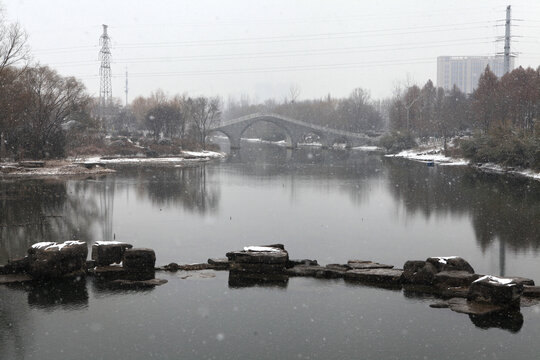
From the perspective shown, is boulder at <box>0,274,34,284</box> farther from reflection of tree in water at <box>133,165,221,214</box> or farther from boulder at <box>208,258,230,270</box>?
reflection of tree in water at <box>133,165,221,214</box>

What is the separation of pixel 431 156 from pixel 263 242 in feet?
145

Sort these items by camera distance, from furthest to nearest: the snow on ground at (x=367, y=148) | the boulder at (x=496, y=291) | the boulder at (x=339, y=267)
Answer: the snow on ground at (x=367, y=148) → the boulder at (x=339, y=267) → the boulder at (x=496, y=291)

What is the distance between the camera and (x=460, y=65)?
15900 cm

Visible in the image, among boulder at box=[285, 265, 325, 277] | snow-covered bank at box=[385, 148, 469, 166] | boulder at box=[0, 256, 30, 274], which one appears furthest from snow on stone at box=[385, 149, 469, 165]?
boulder at box=[0, 256, 30, 274]

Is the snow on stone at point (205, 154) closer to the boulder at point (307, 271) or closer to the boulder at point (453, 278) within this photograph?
the boulder at point (307, 271)

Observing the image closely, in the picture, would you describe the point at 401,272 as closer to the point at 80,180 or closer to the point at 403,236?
the point at 403,236

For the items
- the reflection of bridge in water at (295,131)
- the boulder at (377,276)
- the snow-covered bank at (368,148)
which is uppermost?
the reflection of bridge in water at (295,131)

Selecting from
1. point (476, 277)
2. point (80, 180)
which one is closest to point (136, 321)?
point (476, 277)

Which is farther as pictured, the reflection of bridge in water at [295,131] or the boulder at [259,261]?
the reflection of bridge in water at [295,131]

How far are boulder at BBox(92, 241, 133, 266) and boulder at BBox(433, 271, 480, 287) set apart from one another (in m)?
6.68

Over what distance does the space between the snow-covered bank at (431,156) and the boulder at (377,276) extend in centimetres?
3757

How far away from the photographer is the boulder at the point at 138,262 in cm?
1230

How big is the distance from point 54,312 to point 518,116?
51.5 m

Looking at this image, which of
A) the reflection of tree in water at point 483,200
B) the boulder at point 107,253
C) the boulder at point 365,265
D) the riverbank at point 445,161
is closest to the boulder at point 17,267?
the boulder at point 107,253
